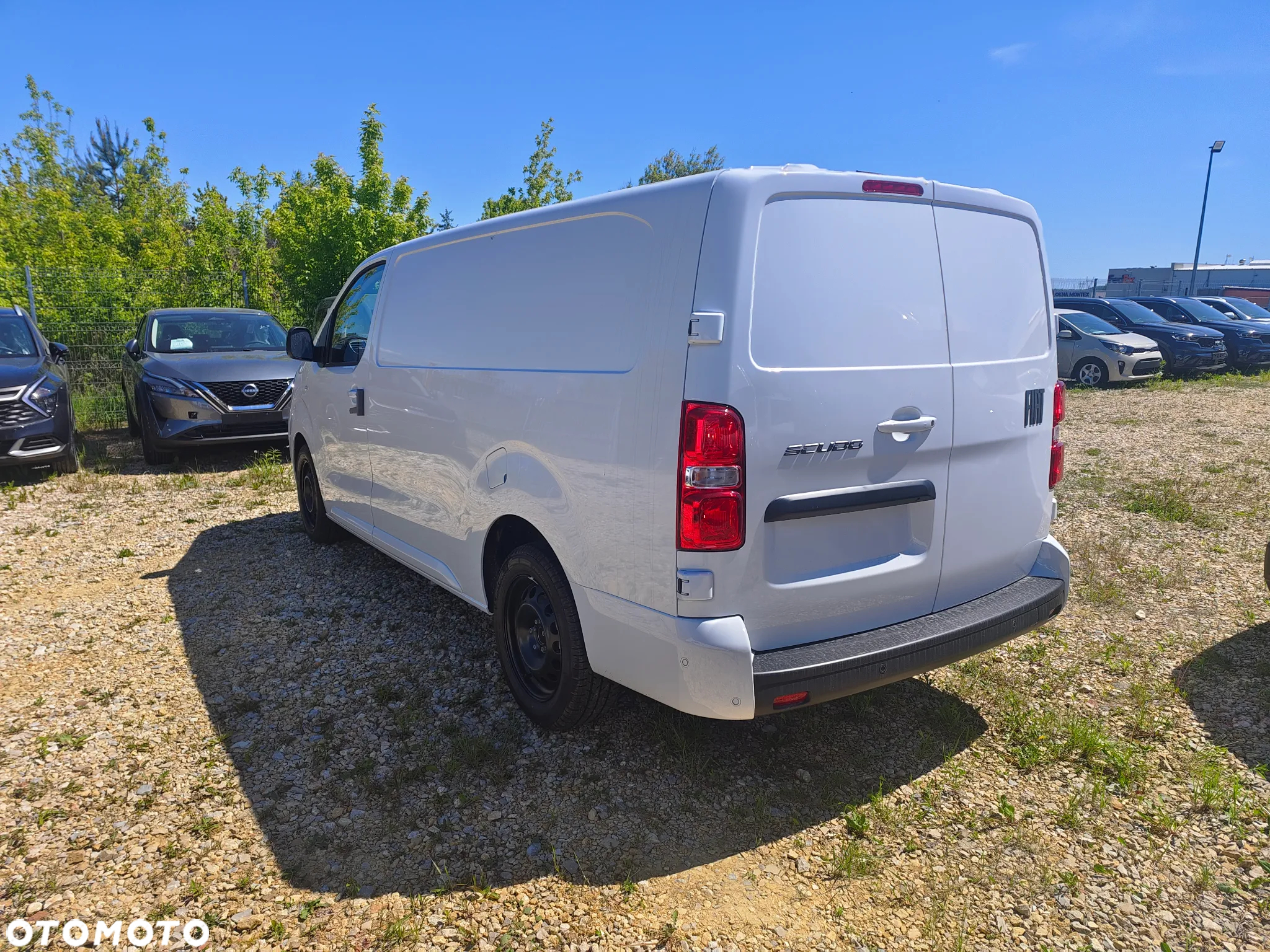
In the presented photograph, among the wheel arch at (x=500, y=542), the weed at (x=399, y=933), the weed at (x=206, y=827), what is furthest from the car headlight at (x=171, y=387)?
the weed at (x=399, y=933)

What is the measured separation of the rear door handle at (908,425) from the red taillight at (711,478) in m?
0.58

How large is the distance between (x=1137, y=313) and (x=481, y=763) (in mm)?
20116

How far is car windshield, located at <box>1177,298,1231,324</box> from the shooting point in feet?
64.6

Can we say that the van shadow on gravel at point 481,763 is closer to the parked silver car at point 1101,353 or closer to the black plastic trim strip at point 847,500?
the black plastic trim strip at point 847,500

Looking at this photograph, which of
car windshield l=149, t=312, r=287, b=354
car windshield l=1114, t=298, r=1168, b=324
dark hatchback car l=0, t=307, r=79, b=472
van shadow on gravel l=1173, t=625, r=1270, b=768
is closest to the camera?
van shadow on gravel l=1173, t=625, r=1270, b=768

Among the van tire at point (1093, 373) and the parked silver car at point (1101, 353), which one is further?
the van tire at point (1093, 373)

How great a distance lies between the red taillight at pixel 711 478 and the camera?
2.62 meters

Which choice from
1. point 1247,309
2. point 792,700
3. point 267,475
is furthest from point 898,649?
point 1247,309

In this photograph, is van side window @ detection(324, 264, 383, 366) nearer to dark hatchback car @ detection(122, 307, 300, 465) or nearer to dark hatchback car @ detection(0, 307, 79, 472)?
dark hatchback car @ detection(122, 307, 300, 465)

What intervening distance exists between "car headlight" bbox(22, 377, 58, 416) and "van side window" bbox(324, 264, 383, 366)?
15.9 ft

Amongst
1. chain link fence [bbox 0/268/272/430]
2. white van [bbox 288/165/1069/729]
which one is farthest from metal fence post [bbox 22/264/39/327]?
white van [bbox 288/165/1069/729]

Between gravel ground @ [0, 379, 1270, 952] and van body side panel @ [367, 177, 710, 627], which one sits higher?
van body side panel @ [367, 177, 710, 627]

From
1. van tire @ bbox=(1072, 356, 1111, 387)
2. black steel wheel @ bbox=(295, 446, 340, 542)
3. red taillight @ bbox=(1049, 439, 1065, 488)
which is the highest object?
red taillight @ bbox=(1049, 439, 1065, 488)

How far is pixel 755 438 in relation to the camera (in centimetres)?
263
